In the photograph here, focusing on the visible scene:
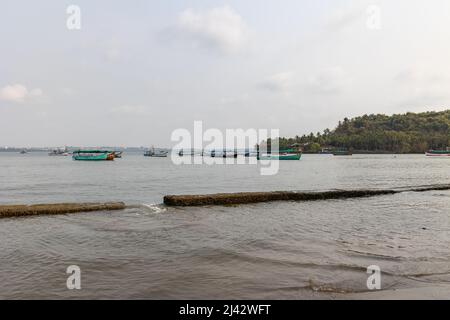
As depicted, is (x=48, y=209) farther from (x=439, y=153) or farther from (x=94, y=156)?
(x=439, y=153)

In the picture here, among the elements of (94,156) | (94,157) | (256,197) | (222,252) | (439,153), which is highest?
(94,156)

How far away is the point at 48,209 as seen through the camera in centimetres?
1505

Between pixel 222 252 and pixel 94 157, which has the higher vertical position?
pixel 94 157

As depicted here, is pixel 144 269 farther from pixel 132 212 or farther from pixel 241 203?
pixel 241 203

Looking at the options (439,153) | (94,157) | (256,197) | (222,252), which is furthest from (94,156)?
(439,153)

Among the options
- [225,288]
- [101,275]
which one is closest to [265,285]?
[225,288]

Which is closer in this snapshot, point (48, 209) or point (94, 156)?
point (48, 209)

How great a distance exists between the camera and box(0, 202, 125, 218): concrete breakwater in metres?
Result: 14.4

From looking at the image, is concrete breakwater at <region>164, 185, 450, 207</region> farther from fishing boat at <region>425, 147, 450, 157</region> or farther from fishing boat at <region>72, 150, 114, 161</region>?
fishing boat at <region>425, 147, 450, 157</region>

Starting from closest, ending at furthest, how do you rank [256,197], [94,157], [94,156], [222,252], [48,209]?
[222,252]
[48,209]
[256,197]
[94,157]
[94,156]

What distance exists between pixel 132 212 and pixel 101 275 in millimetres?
8675


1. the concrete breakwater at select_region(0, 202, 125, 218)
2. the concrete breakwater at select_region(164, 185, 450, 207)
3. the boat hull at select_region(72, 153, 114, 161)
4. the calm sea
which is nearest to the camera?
the calm sea

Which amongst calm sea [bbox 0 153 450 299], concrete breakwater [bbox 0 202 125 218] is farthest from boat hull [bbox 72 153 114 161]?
calm sea [bbox 0 153 450 299]

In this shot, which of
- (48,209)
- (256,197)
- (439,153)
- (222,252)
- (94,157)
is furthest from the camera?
(439,153)
